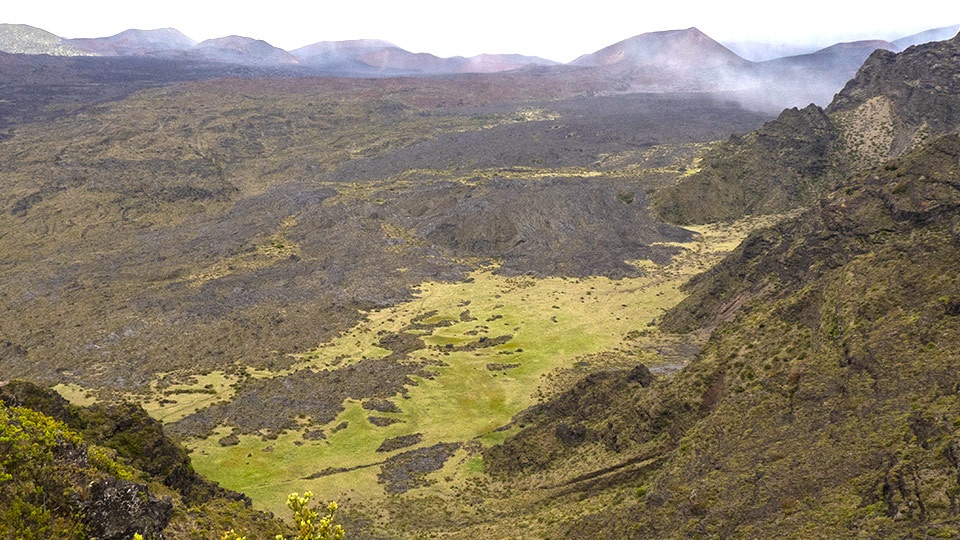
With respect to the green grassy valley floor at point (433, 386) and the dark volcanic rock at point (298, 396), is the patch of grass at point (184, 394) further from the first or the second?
the dark volcanic rock at point (298, 396)

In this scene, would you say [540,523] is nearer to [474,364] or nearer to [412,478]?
[412,478]

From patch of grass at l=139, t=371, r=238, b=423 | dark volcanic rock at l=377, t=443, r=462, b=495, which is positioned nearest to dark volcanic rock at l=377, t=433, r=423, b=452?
dark volcanic rock at l=377, t=443, r=462, b=495

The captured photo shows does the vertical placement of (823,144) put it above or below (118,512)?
above

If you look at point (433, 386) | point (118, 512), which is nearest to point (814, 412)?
point (118, 512)

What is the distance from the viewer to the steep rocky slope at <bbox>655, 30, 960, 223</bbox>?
302ft

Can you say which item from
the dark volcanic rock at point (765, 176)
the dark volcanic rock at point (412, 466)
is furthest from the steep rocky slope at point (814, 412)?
the dark volcanic rock at point (765, 176)

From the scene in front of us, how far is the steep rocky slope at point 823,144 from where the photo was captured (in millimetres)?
92062

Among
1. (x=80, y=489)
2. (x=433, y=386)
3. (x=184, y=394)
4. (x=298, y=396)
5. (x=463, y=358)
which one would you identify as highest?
(x=80, y=489)

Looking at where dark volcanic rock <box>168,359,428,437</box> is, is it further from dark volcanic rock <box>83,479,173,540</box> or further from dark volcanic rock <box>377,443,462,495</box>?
Result: dark volcanic rock <box>83,479,173,540</box>

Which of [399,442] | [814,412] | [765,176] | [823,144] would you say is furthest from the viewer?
[823,144]

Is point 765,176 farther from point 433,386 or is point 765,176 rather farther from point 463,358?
point 433,386

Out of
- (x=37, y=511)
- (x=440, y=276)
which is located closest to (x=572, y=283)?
(x=440, y=276)

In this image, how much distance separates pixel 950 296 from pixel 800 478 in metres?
9.22

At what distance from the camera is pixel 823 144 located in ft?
322
